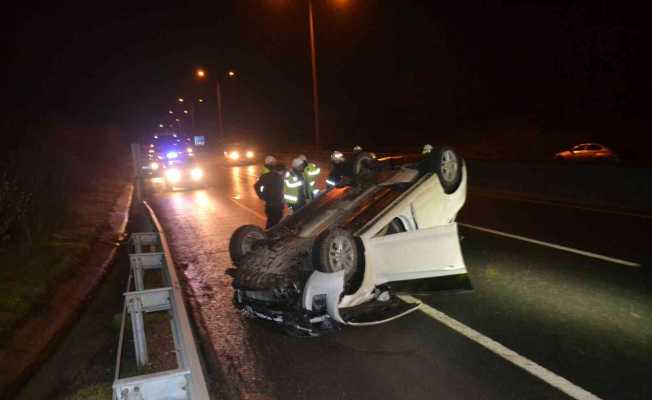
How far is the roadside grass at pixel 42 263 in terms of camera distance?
23.8ft

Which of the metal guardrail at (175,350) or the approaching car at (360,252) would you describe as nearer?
the metal guardrail at (175,350)

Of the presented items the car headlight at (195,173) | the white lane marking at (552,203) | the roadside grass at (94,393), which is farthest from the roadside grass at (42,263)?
the white lane marking at (552,203)

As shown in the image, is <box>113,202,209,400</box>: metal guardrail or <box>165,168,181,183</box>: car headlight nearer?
<box>113,202,209,400</box>: metal guardrail

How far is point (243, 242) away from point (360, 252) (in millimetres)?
1735

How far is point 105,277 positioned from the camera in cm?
989

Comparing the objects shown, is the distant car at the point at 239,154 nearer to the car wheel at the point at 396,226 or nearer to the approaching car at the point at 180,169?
the approaching car at the point at 180,169

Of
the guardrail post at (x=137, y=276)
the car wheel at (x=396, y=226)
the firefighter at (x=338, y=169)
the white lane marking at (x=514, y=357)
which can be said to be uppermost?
the firefighter at (x=338, y=169)

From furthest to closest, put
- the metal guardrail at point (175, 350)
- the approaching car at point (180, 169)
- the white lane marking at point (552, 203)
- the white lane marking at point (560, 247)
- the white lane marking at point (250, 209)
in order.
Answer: the approaching car at point (180, 169)
the white lane marking at point (250, 209)
the white lane marking at point (552, 203)
the white lane marking at point (560, 247)
the metal guardrail at point (175, 350)

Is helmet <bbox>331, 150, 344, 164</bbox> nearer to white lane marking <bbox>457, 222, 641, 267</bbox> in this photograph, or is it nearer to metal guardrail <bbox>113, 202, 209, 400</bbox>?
white lane marking <bbox>457, 222, 641, 267</bbox>

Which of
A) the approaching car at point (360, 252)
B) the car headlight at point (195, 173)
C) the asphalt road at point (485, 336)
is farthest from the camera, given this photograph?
the car headlight at point (195, 173)

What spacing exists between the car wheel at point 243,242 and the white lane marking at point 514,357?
217 cm

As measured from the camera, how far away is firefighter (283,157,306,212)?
30.0 feet

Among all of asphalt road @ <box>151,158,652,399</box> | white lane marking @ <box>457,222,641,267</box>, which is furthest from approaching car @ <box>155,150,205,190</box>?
asphalt road @ <box>151,158,652,399</box>

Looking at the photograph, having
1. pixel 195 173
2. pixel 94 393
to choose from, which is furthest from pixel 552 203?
pixel 195 173
